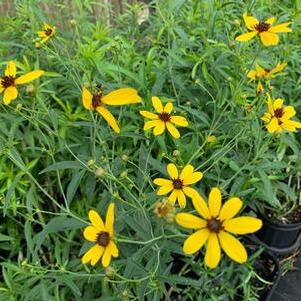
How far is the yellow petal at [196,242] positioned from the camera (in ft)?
2.19

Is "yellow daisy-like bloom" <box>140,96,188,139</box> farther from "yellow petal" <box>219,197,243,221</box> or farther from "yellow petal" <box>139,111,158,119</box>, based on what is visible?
"yellow petal" <box>219,197,243,221</box>

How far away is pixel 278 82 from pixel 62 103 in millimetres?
777

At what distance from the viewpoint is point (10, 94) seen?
2.96 ft

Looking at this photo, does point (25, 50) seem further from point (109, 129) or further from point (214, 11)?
point (214, 11)

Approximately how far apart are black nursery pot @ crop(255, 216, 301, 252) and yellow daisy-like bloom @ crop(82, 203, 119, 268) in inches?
41.3

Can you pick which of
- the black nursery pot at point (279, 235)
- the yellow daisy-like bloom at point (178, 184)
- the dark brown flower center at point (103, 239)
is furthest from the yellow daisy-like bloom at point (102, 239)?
the black nursery pot at point (279, 235)

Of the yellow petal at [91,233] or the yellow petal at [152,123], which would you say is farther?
the yellow petal at [152,123]

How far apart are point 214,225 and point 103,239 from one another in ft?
0.73

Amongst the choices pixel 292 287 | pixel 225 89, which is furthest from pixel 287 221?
pixel 225 89

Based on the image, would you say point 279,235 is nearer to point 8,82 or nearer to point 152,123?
point 152,123

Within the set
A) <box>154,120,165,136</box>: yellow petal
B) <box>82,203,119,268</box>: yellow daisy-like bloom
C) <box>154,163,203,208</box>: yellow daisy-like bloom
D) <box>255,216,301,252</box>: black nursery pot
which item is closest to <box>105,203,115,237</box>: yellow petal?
<box>82,203,119,268</box>: yellow daisy-like bloom

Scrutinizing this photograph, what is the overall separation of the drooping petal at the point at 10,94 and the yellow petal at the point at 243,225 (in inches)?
20.0

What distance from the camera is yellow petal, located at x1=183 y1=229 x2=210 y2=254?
0.67m

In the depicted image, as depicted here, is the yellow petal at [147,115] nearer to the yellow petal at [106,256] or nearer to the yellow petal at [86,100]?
the yellow petal at [86,100]
